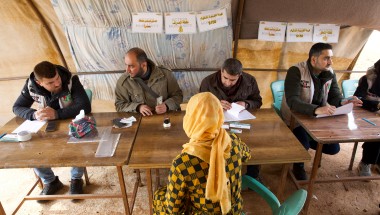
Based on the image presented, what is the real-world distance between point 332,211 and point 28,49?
3.91 meters

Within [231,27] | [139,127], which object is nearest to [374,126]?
[231,27]

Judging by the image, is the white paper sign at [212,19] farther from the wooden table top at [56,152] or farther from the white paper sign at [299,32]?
the wooden table top at [56,152]

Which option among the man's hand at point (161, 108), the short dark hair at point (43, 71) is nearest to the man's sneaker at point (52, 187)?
the short dark hair at point (43, 71)

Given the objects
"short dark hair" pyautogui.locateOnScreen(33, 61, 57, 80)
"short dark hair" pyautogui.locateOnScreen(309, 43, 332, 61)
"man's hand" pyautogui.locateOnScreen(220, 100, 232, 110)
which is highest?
"short dark hair" pyautogui.locateOnScreen(309, 43, 332, 61)

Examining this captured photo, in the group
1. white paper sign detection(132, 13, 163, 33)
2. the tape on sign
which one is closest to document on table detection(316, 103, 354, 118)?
white paper sign detection(132, 13, 163, 33)

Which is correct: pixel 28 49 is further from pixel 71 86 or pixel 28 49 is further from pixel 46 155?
pixel 46 155

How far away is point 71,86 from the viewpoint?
2.43 metres

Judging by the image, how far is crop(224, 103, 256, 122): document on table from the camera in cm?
225

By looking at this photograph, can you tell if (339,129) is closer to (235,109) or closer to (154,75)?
(235,109)

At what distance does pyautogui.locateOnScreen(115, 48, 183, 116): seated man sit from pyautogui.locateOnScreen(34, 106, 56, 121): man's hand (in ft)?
1.94

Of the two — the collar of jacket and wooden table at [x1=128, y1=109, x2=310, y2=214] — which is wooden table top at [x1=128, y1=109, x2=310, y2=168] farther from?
the collar of jacket

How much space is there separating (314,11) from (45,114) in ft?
9.65

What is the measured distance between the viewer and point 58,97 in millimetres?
2365

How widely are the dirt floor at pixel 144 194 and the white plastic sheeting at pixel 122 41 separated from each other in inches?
45.6
